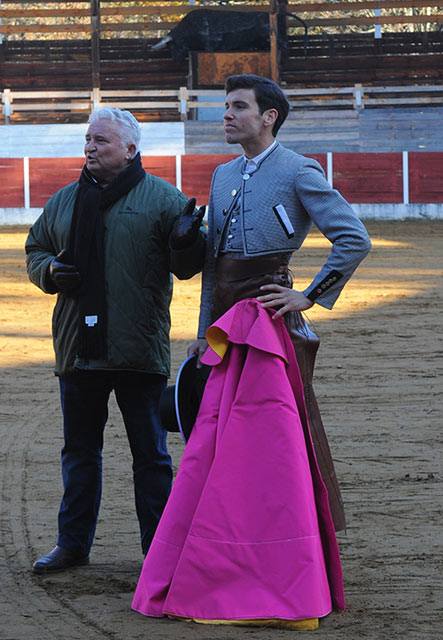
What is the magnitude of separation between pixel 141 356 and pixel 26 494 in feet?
4.89

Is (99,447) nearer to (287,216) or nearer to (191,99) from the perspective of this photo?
(287,216)

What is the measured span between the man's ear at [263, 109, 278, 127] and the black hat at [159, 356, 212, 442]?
29.4 inches

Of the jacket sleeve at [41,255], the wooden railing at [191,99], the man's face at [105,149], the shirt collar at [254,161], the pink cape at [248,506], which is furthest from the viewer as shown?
the wooden railing at [191,99]

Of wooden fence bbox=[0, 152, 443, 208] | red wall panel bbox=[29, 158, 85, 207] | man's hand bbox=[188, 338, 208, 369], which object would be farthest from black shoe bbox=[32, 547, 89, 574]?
red wall panel bbox=[29, 158, 85, 207]

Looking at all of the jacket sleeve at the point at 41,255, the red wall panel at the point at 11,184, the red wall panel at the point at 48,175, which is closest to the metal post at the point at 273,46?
the red wall panel at the point at 48,175

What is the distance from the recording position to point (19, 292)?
11.3m

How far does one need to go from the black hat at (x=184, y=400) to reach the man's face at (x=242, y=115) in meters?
0.70

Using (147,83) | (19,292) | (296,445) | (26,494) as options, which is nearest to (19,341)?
(19,292)

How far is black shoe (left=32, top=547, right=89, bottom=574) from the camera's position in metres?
3.50

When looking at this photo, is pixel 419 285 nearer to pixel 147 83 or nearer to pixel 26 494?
pixel 26 494

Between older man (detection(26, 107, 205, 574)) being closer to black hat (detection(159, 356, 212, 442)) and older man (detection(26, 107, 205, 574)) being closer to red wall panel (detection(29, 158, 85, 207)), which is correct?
black hat (detection(159, 356, 212, 442))

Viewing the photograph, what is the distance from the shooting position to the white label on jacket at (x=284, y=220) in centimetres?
309

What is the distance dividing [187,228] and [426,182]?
15688mm

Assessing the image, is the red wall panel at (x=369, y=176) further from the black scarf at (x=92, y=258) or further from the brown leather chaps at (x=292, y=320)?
the brown leather chaps at (x=292, y=320)
